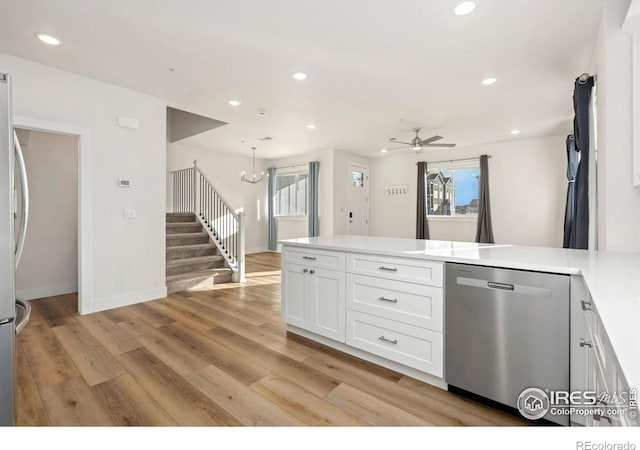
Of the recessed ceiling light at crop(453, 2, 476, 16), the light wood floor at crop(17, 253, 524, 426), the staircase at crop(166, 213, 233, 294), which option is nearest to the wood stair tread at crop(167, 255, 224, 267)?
the staircase at crop(166, 213, 233, 294)

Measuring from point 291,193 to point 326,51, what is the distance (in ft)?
18.5

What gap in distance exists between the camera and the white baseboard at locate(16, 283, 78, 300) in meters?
3.89

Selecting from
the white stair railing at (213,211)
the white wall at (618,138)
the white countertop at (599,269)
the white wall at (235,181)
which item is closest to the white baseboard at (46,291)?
the white stair railing at (213,211)

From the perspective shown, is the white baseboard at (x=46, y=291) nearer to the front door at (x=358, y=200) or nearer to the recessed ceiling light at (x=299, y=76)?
the recessed ceiling light at (x=299, y=76)

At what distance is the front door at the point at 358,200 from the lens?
780cm

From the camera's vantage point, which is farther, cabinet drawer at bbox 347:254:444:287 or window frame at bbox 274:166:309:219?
window frame at bbox 274:166:309:219

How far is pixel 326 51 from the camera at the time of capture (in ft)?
9.41

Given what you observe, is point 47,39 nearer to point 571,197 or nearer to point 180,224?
point 180,224

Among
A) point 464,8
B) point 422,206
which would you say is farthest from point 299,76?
point 422,206

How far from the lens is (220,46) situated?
2771 millimetres

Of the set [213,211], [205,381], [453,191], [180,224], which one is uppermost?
[453,191]

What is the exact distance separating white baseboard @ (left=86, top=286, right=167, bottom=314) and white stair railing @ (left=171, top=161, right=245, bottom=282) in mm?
1235

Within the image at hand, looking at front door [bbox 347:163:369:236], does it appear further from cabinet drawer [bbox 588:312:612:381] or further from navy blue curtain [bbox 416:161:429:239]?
cabinet drawer [bbox 588:312:612:381]

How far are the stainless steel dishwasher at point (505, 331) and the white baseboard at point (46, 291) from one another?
4948mm
